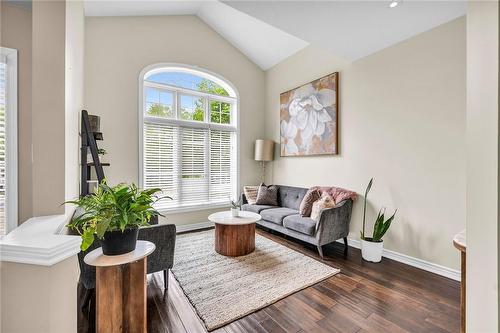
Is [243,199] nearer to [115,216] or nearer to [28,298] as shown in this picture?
[115,216]

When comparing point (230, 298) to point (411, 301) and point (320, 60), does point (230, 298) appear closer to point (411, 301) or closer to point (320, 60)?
point (411, 301)

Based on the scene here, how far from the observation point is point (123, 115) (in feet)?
12.0

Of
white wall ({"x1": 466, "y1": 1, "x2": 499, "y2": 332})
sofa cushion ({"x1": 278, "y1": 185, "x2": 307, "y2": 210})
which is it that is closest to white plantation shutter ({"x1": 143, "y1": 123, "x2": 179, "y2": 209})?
sofa cushion ({"x1": 278, "y1": 185, "x2": 307, "y2": 210})

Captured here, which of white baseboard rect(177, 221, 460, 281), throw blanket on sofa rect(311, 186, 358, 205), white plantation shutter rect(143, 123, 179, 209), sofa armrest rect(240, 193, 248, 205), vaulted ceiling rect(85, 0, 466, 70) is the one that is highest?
vaulted ceiling rect(85, 0, 466, 70)

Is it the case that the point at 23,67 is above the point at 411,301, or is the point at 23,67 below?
above

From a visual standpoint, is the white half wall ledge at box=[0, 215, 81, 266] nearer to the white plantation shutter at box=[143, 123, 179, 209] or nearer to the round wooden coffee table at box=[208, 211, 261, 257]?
the round wooden coffee table at box=[208, 211, 261, 257]

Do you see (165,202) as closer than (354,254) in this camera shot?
No

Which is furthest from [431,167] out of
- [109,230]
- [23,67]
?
[23,67]

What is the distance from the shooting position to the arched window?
156 inches

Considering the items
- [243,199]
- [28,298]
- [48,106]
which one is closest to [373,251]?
[243,199]

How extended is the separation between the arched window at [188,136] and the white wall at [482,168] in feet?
12.9

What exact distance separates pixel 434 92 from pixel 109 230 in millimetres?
3526

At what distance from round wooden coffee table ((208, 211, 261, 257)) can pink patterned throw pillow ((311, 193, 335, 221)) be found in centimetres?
89

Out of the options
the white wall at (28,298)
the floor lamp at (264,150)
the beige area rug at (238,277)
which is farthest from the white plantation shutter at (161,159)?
the white wall at (28,298)
